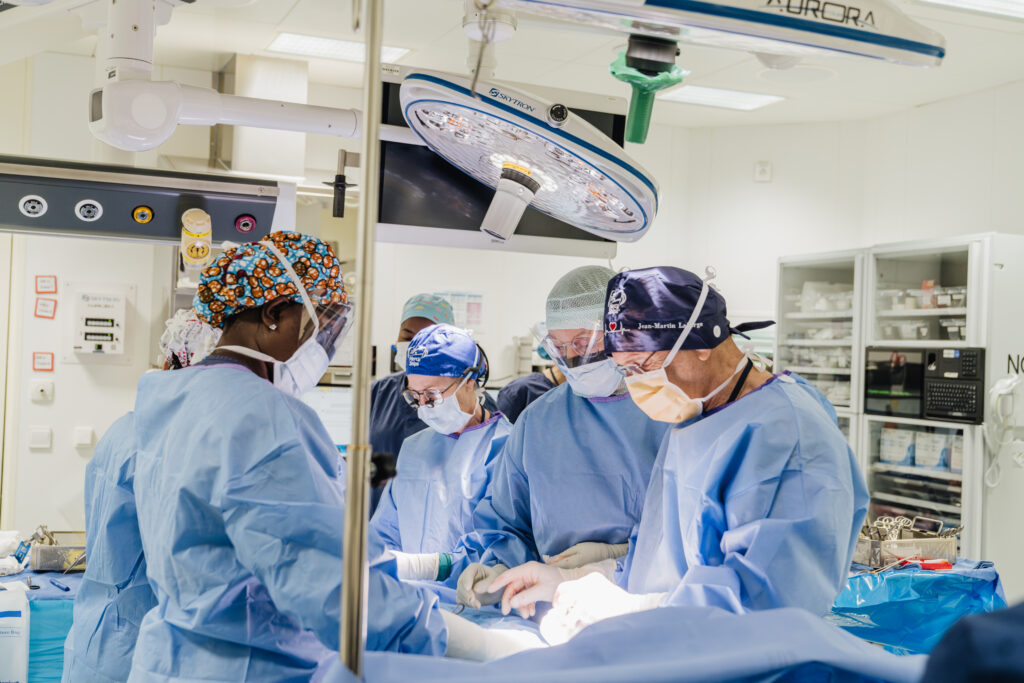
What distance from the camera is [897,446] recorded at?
507 centimetres

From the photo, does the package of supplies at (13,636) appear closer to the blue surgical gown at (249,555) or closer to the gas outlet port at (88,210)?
Result: the gas outlet port at (88,210)

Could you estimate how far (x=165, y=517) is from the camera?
→ 1.38 metres

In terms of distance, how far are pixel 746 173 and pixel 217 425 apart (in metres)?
5.73

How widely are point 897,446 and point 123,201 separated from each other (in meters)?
4.38

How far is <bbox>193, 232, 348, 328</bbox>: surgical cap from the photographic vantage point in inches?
63.4

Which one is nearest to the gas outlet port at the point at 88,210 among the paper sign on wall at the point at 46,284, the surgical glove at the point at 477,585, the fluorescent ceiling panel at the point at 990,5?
the surgical glove at the point at 477,585

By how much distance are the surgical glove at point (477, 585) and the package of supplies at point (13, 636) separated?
136 centimetres

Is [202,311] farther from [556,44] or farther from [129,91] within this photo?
[556,44]

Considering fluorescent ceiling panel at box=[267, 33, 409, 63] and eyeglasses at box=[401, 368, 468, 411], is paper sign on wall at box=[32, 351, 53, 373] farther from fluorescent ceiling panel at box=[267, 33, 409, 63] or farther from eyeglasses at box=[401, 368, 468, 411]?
eyeglasses at box=[401, 368, 468, 411]

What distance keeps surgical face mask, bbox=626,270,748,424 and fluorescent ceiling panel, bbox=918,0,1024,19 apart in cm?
305

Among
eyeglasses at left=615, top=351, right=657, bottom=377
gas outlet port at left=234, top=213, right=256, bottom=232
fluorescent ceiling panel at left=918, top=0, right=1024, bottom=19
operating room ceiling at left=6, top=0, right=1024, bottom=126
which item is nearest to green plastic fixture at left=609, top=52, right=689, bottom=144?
eyeglasses at left=615, top=351, right=657, bottom=377

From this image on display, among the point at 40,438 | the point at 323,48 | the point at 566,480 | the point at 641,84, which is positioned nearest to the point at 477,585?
the point at 566,480

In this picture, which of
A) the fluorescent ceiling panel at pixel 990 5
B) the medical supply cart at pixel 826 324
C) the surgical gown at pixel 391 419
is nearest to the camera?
the surgical gown at pixel 391 419

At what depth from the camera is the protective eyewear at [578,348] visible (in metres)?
2.27
